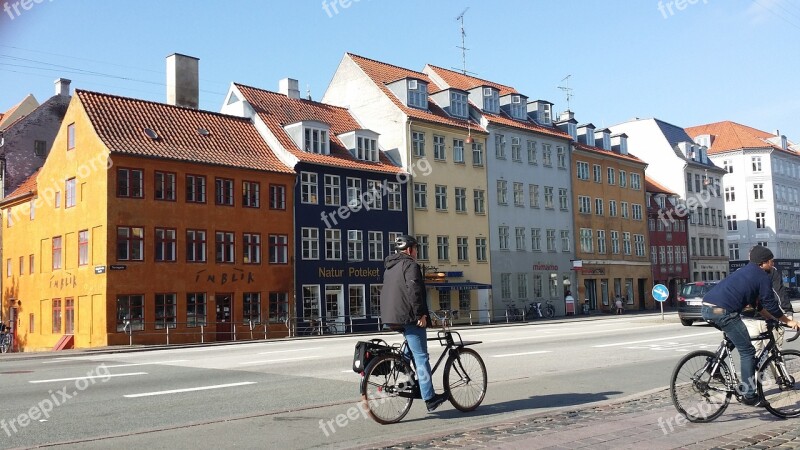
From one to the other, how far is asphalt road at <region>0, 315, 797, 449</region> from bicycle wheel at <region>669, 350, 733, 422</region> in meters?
1.77

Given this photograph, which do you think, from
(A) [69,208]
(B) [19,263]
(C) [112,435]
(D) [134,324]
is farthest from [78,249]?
(C) [112,435]

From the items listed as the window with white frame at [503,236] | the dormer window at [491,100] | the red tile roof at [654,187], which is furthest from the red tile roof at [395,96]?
the red tile roof at [654,187]

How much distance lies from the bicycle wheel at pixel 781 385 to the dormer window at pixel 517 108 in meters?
47.7

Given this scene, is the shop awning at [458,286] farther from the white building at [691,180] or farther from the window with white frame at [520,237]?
the white building at [691,180]

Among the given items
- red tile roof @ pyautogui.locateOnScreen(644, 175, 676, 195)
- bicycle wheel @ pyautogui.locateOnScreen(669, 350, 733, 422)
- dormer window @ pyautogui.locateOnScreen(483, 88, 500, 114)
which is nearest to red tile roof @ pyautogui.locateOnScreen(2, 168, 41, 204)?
dormer window @ pyautogui.locateOnScreen(483, 88, 500, 114)

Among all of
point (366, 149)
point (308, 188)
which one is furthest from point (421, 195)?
point (308, 188)

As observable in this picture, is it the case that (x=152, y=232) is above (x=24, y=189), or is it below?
below

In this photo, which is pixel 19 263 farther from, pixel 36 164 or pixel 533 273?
pixel 533 273

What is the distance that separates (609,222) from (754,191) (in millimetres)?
28918

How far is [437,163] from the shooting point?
47562 mm

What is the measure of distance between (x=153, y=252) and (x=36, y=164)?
15158 millimetres

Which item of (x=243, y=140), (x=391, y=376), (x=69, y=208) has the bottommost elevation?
(x=391, y=376)

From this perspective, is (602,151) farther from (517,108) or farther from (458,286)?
(458,286)

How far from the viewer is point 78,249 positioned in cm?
3506
